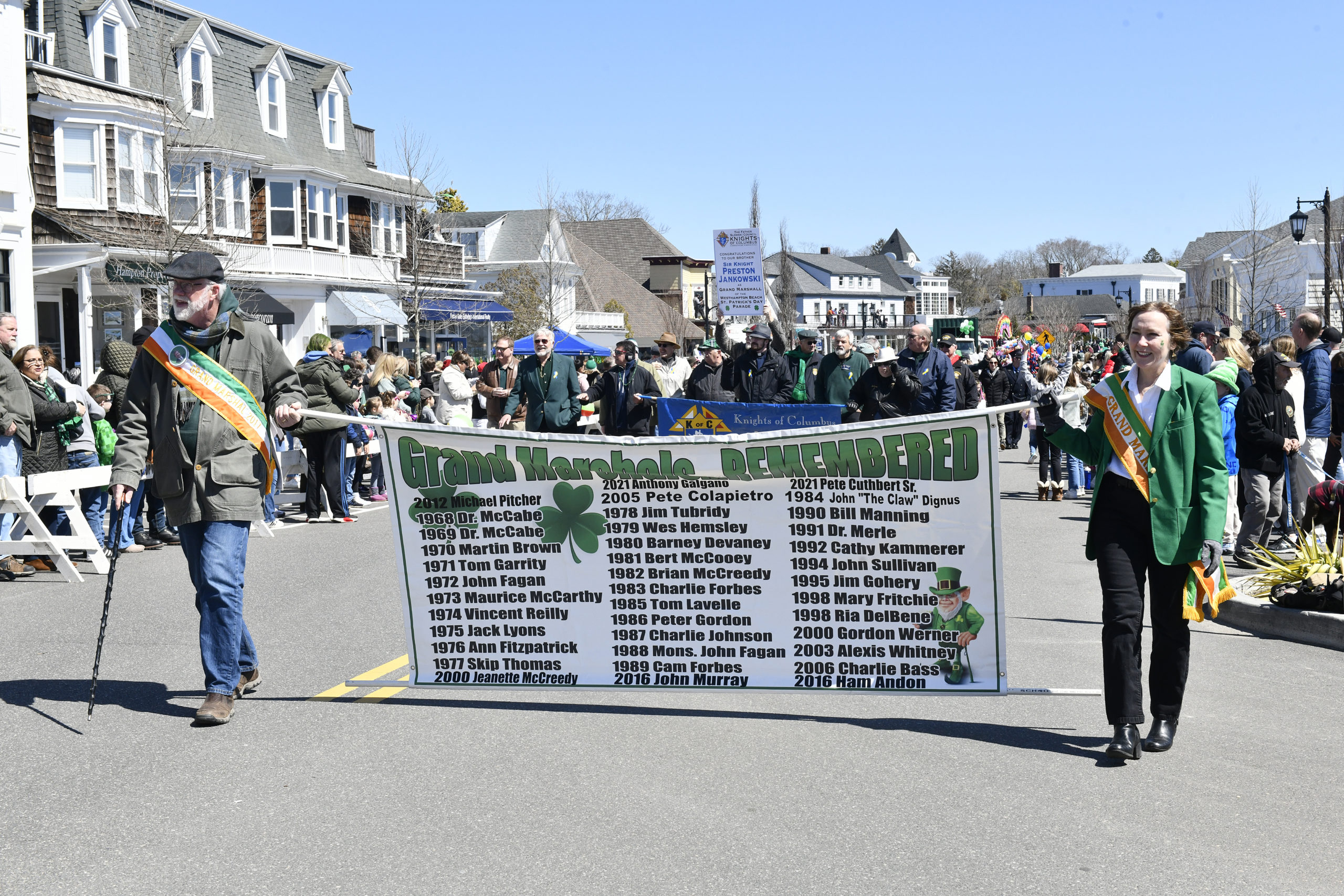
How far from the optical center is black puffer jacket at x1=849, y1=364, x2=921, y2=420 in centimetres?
1237

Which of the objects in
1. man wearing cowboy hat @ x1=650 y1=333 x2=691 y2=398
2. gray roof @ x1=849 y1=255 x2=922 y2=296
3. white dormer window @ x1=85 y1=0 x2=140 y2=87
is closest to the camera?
man wearing cowboy hat @ x1=650 y1=333 x2=691 y2=398

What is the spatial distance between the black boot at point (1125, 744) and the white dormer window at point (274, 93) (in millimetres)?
40064

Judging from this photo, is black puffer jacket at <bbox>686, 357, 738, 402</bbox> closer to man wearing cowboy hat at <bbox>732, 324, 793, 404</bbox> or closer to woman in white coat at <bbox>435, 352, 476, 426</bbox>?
man wearing cowboy hat at <bbox>732, 324, 793, 404</bbox>

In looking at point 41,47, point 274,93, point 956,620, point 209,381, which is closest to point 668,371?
point 209,381

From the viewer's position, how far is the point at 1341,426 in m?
11.0

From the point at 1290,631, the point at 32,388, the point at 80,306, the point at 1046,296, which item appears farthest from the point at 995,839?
the point at 1046,296

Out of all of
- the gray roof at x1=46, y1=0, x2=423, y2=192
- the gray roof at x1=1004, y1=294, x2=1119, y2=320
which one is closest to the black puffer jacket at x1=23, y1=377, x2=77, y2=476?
the gray roof at x1=46, y1=0, x2=423, y2=192

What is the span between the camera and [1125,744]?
5566 millimetres

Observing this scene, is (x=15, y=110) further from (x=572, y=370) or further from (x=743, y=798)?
(x=743, y=798)

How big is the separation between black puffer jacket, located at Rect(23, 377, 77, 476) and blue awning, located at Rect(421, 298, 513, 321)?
3775 cm

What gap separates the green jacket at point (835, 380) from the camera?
14.9 meters

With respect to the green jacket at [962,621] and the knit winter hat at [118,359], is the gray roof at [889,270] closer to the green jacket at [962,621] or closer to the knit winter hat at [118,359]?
the knit winter hat at [118,359]

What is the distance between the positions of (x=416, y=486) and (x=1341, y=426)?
820cm

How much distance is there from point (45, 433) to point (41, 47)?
970 inches
